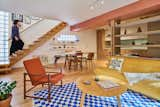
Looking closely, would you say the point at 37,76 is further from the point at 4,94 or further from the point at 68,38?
the point at 68,38

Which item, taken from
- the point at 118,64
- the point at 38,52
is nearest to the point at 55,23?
the point at 38,52

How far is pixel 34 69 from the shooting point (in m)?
3.33

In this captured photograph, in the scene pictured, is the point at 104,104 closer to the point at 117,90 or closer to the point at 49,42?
the point at 117,90

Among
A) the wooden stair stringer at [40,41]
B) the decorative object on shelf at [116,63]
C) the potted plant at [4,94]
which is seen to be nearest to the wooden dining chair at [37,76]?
the potted plant at [4,94]

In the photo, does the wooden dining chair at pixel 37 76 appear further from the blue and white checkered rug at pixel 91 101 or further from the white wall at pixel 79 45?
the white wall at pixel 79 45

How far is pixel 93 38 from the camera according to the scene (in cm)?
1034

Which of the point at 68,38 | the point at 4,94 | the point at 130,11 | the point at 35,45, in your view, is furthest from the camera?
the point at 68,38

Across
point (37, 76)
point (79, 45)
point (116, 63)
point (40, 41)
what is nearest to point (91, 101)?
point (37, 76)

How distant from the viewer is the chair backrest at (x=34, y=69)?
120 inches

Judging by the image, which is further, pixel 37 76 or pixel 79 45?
pixel 79 45

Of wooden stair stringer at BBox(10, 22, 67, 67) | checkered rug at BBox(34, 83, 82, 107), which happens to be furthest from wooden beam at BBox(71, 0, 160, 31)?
checkered rug at BBox(34, 83, 82, 107)

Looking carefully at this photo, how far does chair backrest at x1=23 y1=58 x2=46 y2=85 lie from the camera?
9.96ft

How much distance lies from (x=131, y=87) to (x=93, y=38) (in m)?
7.49

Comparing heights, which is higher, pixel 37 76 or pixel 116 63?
pixel 116 63
